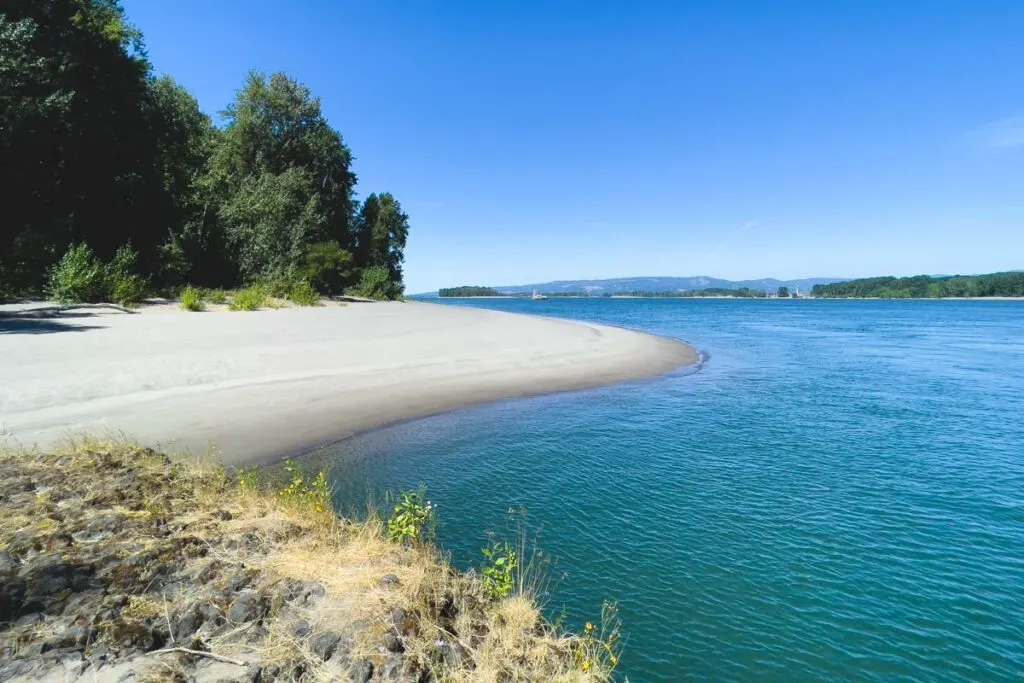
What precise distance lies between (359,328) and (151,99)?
1904cm

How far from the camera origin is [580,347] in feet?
95.1

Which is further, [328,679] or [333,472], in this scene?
[333,472]

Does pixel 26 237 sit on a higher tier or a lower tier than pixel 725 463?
higher

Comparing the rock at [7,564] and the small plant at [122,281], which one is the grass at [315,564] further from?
the small plant at [122,281]

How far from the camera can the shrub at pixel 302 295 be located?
3956cm

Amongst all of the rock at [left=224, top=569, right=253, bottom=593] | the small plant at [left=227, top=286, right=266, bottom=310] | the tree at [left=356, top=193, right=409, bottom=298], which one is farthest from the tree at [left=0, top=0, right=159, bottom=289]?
the tree at [left=356, top=193, right=409, bottom=298]

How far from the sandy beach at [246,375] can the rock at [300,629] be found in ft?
22.0

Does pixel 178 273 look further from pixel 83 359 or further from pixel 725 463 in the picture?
pixel 725 463

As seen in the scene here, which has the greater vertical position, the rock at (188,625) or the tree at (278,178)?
the tree at (278,178)

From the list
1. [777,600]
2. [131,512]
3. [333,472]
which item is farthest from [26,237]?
[777,600]

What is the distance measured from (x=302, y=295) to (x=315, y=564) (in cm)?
3800

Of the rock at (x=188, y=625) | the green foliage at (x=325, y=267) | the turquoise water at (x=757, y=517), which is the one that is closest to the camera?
the rock at (x=188, y=625)

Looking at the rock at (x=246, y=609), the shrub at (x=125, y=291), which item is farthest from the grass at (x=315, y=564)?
the shrub at (x=125, y=291)

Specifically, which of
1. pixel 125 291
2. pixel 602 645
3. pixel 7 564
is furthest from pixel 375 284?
pixel 602 645
